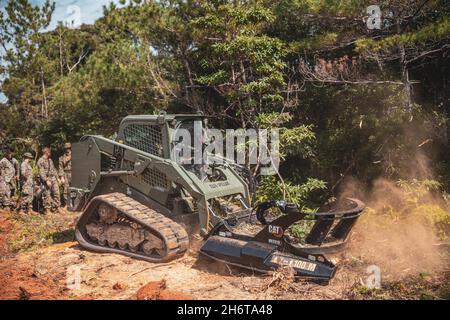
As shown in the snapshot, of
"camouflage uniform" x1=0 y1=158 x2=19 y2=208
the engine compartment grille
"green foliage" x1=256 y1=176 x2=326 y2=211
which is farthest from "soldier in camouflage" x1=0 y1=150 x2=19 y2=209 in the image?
"green foliage" x1=256 y1=176 x2=326 y2=211

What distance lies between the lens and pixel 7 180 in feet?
37.7

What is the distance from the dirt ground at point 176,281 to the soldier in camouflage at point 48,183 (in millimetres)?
4585

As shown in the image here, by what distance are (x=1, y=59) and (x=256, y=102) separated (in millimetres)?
11910

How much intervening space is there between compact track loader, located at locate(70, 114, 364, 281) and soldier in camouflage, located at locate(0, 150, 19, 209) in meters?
4.23

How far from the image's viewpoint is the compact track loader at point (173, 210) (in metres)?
5.77

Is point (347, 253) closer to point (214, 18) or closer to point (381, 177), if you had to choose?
point (381, 177)

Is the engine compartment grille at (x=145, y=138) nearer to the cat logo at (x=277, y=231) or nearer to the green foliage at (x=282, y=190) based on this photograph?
the cat logo at (x=277, y=231)

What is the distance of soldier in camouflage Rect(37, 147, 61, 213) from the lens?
11664 mm

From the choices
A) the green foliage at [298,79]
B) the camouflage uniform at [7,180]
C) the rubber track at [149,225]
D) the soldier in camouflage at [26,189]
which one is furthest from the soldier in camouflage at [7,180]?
the rubber track at [149,225]

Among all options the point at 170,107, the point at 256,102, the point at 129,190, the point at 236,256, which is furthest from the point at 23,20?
the point at 236,256

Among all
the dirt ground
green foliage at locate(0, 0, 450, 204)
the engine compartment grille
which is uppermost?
green foliage at locate(0, 0, 450, 204)

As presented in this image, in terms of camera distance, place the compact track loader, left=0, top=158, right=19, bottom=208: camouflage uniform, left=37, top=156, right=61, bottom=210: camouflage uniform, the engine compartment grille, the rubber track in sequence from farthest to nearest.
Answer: left=37, top=156, right=61, bottom=210: camouflage uniform
left=0, top=158, right=19, bottom=208: camouflage uniform
the engine compartment grille
the rubber track
the compact track loader

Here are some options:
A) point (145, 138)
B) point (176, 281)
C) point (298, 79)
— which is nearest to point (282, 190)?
point (298, 79)

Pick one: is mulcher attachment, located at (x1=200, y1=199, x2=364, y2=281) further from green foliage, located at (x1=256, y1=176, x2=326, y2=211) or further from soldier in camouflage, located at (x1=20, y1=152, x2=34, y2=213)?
soldier in camouflage, located at (x1=20, y1=152, x2=34, y2=213)
